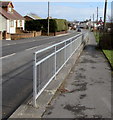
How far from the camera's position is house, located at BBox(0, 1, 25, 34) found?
4384 centimetres

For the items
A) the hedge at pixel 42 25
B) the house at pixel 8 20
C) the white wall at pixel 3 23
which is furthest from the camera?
the hedge at pixel 42 25

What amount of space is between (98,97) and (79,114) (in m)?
1.43

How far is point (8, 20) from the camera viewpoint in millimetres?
45406

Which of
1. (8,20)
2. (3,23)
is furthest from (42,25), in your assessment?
(3,23)

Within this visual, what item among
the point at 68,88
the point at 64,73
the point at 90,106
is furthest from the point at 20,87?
the point at 90,106

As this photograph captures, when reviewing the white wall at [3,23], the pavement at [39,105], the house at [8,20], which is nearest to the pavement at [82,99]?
the pavement at [39,105]

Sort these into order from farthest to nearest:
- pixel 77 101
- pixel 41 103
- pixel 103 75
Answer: pixel 103 75 < pixel 77 101 < pixel 41 103

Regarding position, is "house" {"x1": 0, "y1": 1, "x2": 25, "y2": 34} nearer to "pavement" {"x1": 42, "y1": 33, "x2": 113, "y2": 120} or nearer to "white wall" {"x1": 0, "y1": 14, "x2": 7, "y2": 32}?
"white wall" {"x1": 0, "y1": 14, "x2": 7, "y2": 32}

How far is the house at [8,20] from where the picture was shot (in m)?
43.8

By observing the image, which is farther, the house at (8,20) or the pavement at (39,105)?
the house at (8,20)

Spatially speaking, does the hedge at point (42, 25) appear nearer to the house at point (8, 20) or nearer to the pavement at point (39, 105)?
the house at point (8, 20)

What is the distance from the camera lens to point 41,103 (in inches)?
201

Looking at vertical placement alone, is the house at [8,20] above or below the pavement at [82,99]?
above

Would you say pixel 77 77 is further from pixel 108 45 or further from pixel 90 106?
pixel 108 45
